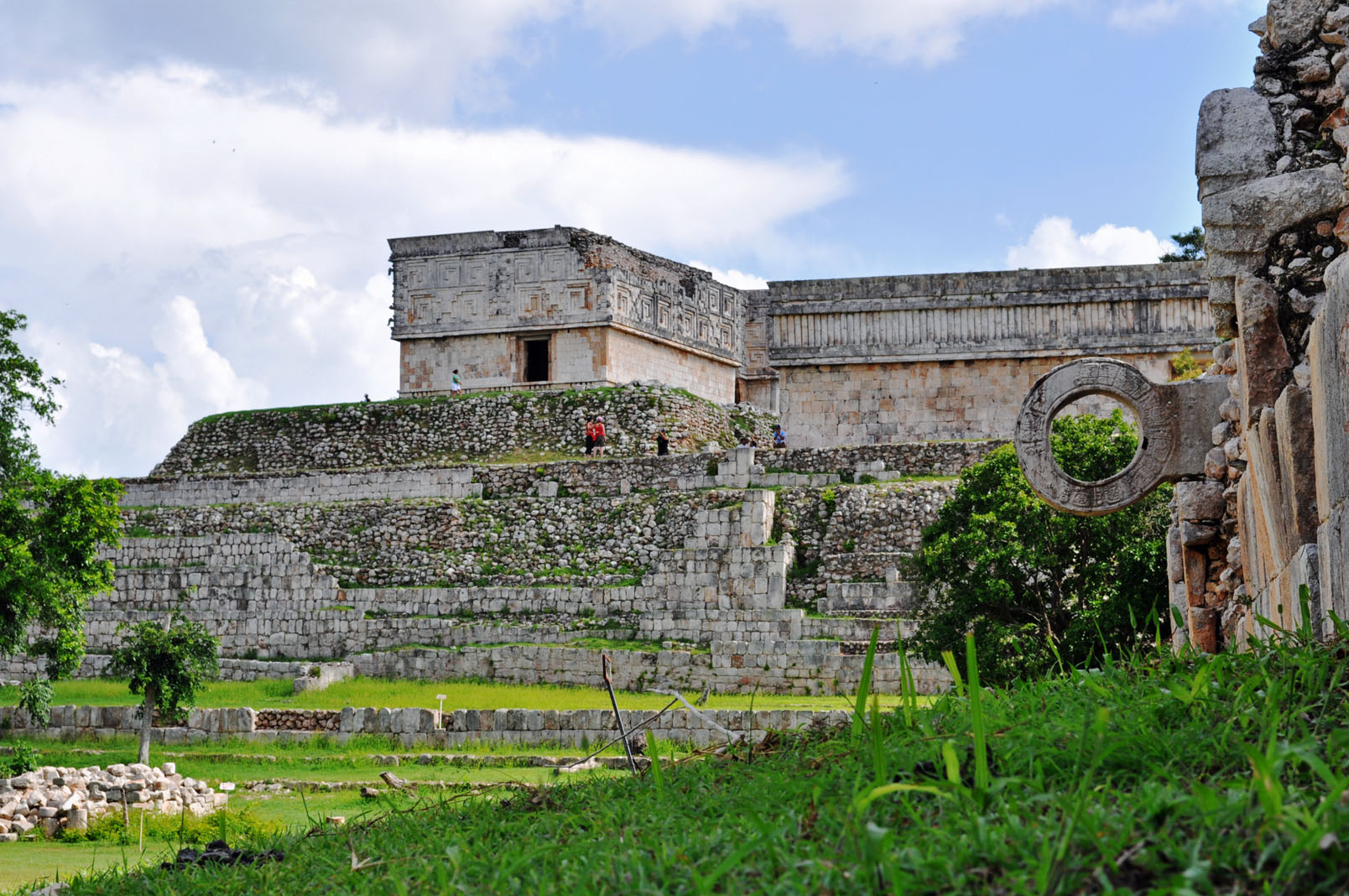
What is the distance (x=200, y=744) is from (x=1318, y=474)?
16.4 metres

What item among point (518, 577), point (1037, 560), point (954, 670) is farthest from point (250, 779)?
point (954, 670)

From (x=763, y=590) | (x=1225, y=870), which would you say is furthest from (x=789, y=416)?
(x=1225, y=870)

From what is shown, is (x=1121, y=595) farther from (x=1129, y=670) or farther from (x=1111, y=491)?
(x=1129, y=670)

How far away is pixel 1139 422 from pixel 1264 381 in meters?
1.24

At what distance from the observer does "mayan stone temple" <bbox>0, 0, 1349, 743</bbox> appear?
20781 mm

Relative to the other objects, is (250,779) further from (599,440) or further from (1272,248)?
(599,440)

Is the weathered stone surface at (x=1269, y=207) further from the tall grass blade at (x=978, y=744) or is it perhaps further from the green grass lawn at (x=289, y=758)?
the green grass lawn at (x=289, y=758)

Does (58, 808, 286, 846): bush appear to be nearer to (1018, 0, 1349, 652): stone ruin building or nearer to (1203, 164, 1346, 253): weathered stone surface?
(1018, 0, 1349, 652): stone ruin building

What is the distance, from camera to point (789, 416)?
26.6 m

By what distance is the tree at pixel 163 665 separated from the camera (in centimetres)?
1705

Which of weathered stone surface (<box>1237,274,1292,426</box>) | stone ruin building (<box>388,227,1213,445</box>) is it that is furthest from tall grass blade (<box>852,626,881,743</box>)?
stone ruin building (<box>388,227,1213,445</box>)

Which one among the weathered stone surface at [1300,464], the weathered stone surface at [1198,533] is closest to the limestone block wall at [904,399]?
the weathered stone surface at [1198,533]

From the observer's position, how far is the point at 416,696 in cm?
1952

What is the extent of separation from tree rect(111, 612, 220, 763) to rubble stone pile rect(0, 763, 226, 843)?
2.70m
